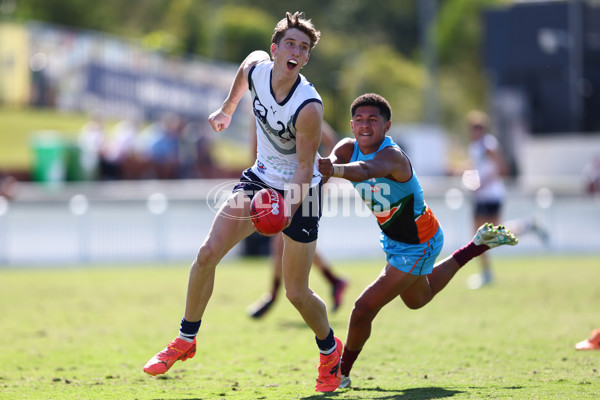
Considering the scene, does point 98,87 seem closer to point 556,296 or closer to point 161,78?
point 161,78

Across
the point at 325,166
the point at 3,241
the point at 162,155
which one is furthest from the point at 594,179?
the point at 325,166

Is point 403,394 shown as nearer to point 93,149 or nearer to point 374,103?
point 374,103

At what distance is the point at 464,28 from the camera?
63.6 metres

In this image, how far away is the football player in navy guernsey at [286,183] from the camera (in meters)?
6.13

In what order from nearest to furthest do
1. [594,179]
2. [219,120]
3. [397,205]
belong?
[397,205] → [219,120] → [594,179]

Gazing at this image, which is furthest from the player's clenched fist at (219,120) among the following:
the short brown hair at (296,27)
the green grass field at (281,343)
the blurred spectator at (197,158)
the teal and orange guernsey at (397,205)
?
the blurred spectator at (197,158)

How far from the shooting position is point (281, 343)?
8828mm

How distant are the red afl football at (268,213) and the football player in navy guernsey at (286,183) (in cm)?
19

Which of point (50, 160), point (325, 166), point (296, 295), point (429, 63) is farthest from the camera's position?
point (429, 63)

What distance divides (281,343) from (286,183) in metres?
2.89

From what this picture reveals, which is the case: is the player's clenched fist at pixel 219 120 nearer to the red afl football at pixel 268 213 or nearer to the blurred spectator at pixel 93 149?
the red afl football at pixel 268 213

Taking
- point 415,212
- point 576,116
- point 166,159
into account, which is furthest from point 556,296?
point 576,116

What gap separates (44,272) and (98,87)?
22.3 metres

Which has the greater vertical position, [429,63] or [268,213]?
[429,63]
